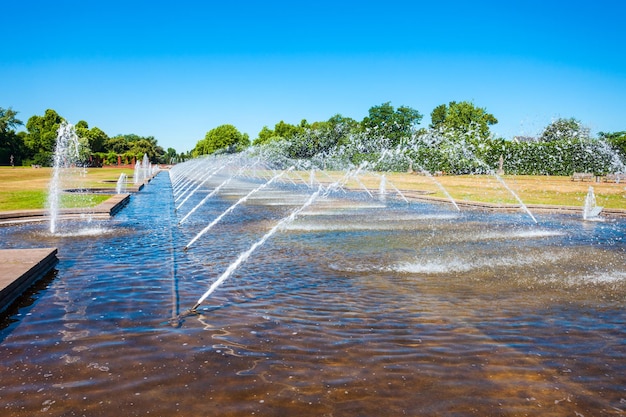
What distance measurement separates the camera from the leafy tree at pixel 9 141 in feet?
213

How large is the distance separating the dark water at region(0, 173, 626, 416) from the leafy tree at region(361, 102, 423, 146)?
204ft

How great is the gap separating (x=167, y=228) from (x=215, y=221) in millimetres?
1468

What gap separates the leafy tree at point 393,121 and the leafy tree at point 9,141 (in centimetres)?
4845

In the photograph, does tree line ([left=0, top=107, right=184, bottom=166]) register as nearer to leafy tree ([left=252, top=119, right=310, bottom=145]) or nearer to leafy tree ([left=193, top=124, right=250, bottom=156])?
leafy tree ([left=193, top=124, right=250, bottom=156])

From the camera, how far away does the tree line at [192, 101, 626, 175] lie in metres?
41.9

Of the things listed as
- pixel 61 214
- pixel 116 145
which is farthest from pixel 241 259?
pixel 116 145

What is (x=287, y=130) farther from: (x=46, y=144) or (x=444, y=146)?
(x=444, y=146)

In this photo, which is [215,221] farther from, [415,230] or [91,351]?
[91,351]

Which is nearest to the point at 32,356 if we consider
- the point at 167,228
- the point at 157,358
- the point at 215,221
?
the point at 157,358

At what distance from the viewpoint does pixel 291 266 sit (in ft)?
24.2

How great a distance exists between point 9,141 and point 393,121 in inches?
2045

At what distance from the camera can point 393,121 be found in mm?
70125

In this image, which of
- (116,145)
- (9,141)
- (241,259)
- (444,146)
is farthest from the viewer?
(116,145)

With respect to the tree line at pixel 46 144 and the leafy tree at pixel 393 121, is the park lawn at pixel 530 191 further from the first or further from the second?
the tree line at pixel 46 144
